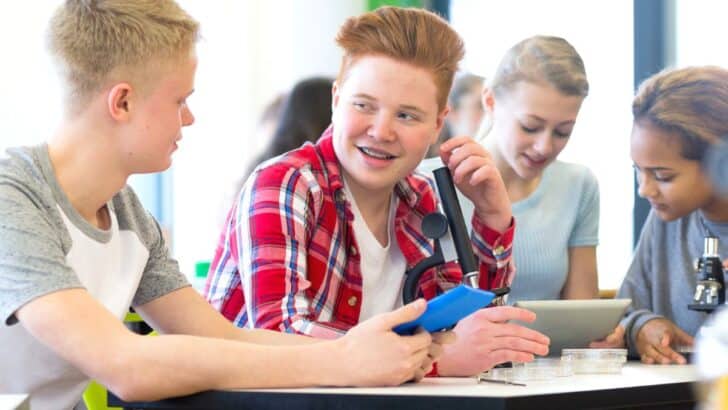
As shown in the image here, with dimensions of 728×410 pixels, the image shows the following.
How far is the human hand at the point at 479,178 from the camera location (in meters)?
1.97

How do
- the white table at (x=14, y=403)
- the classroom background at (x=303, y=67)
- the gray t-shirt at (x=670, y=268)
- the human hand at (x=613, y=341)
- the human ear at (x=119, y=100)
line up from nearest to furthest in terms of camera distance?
the white table at (x=14, y=403) < the human ear at (x=119, y=100) < the human hand at (x=613, y=341) < the gray t-shirt at (x=670, y=268) < the classroom background at (x=303, y=67)

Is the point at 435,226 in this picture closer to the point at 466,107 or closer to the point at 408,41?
the point at 408,41

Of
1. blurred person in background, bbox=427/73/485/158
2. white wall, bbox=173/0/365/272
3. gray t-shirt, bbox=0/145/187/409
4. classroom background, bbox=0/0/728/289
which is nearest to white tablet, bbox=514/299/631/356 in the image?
gray t-shirt, bbox=0/145/187/409

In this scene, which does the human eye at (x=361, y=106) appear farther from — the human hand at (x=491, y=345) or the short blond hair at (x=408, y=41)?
the human hand at (x=491, y=345)

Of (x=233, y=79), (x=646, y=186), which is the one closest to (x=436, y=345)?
(x=646, y=186)

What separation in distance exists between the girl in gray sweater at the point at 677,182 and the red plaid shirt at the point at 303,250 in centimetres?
51

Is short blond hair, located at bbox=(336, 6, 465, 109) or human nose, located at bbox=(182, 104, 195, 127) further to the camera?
short blond hair, located at bbox=(336, 6, 465, 109)

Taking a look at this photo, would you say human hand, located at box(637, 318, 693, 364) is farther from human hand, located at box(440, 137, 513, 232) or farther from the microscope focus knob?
the microscope focus knob

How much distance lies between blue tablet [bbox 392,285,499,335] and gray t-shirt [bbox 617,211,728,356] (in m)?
0.95

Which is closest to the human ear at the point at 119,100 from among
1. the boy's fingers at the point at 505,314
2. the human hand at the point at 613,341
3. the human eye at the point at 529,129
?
the boy's fingers at the point at 505,314

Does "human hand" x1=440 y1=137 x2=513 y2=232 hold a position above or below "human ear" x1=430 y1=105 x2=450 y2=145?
below

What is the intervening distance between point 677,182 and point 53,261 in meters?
1.46

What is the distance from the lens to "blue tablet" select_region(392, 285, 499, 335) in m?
1.34

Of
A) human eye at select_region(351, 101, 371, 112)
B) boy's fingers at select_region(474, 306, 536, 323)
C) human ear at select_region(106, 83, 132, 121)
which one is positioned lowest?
boy's fingers at select_region(474, 306, 536, 323)
